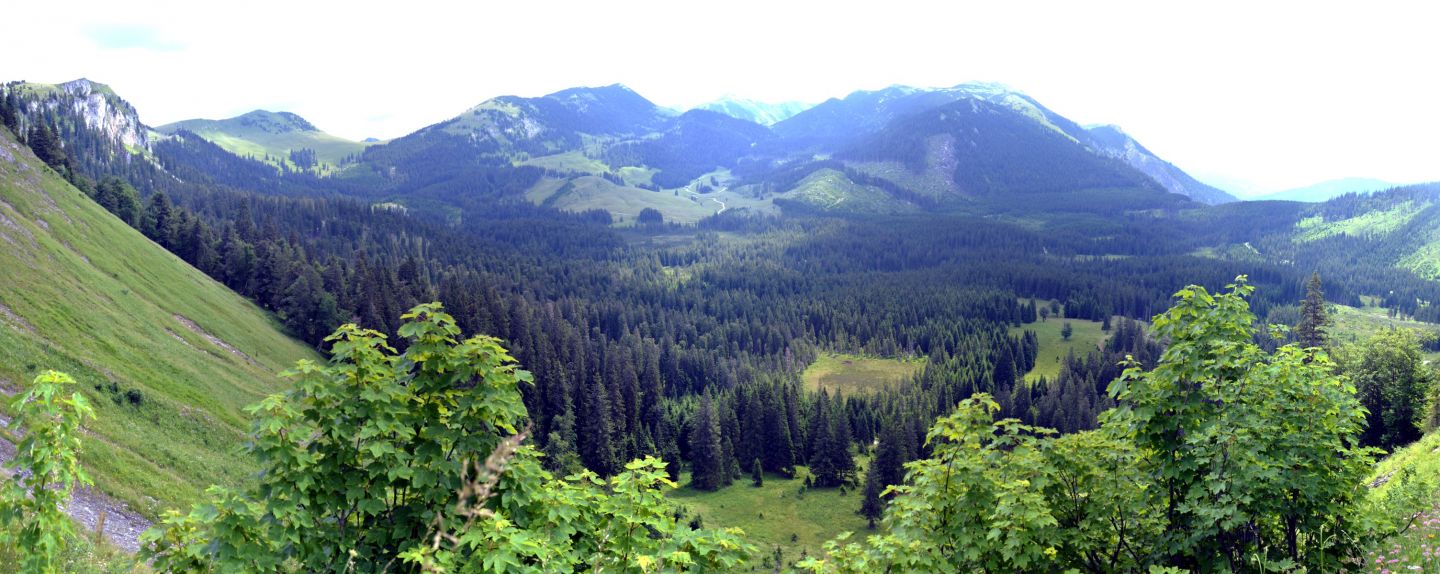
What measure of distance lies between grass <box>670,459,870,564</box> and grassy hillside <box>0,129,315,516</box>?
62660 mm

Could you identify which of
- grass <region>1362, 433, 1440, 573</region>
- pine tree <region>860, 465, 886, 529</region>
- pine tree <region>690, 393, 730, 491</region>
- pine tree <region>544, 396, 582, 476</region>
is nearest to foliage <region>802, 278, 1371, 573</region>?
grass <region>1362, 433, 1440, 573</region>

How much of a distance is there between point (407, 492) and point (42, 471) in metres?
5.14

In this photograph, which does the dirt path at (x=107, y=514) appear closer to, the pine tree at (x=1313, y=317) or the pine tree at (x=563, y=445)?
the pine tree at (x=563, y=445)

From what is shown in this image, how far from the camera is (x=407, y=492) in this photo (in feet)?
40.5

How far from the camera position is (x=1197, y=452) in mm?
13414

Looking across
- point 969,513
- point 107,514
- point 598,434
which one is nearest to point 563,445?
point 598,434

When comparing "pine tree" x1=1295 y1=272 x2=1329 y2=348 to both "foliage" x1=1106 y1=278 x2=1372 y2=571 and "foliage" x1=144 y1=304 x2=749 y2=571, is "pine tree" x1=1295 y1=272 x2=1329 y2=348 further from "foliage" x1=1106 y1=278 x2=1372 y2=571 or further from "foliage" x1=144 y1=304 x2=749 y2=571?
"foliage" x1=144 y1=304 x2=749 y2=571

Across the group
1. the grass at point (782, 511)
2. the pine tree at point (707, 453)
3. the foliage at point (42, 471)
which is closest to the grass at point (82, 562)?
the foliage at point (42, 471)

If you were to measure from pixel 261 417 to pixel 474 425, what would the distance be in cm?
336

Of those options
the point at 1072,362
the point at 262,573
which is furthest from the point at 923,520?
the point at 1072,362

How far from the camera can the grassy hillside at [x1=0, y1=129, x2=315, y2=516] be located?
43.7 meters

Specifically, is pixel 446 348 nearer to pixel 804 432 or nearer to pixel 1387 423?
pixel 1387 423

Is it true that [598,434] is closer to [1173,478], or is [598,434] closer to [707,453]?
[707,453]

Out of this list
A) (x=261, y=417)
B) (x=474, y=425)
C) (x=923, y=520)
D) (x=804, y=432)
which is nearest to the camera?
(x=261, y=417)
